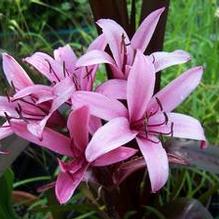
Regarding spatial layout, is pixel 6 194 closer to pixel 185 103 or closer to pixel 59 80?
pixel 59 80

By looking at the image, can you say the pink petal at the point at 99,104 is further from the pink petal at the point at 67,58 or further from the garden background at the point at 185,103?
the garden background at the point at 185,103

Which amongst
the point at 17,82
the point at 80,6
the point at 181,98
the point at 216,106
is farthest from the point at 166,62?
the point at 80,6

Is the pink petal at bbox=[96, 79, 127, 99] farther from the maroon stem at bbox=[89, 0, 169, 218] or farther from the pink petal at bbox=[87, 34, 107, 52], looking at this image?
the maroon stem at bbox=[89, 0, 169, 218]

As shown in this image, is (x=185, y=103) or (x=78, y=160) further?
(x=185, y=103)

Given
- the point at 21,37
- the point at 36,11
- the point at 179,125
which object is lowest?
the point at 36,11

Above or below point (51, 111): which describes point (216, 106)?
below

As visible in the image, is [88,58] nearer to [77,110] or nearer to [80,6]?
[77,110]

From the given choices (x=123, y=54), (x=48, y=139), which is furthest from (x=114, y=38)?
(x=48, y=139)
